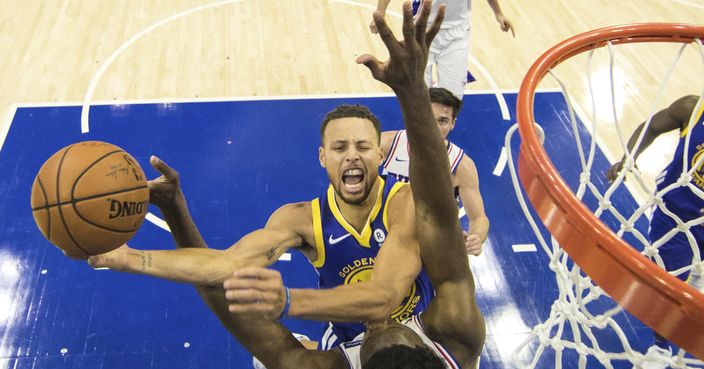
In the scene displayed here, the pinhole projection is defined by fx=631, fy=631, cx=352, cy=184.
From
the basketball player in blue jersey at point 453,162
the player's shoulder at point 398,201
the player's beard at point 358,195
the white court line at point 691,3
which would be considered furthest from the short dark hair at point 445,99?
the white court line at point 691,3

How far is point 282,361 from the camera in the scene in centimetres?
226

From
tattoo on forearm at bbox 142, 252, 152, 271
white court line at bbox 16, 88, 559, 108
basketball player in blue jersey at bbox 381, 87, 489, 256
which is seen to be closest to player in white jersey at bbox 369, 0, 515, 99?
white court line at bbox 16, 88, 559, 108

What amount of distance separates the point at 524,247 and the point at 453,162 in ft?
3.70

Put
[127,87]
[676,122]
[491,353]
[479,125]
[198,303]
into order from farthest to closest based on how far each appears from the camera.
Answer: [127,87] < [479,125] < [198,303] < [491,353] < [676,122]

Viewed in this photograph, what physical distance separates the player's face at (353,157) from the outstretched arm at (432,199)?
22.5 inches

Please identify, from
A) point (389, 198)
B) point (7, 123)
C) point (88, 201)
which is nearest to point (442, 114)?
point (389, 198)

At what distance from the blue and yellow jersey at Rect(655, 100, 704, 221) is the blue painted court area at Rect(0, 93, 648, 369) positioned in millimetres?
981

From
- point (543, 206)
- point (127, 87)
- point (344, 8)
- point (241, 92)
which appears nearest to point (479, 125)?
point (241, 92)

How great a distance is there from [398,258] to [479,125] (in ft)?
12.0

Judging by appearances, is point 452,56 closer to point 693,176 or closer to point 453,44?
point 453,44

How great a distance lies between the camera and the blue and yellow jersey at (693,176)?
324 centimetres

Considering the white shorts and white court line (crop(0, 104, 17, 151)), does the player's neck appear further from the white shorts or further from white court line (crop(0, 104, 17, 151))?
white court line (crop(0, 104, 17, 151))

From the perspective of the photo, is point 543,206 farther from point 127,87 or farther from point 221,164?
point 127,87

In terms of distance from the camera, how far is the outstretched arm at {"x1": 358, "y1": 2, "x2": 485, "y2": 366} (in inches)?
71.9
